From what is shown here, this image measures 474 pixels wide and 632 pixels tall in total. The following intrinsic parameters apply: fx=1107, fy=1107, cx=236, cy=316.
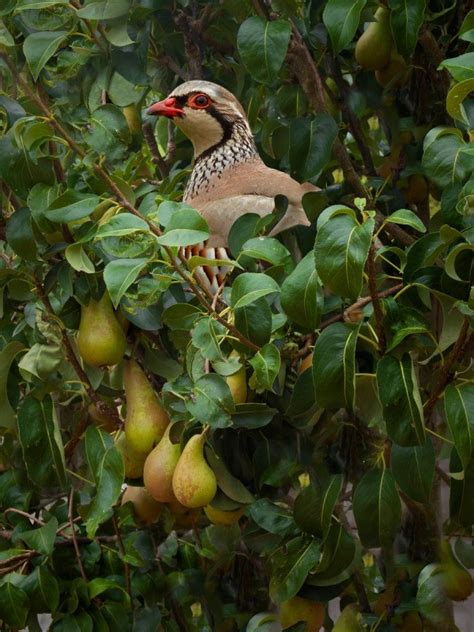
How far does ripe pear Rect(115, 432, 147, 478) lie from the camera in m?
1.73

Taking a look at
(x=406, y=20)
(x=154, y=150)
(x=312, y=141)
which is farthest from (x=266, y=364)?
(x=154, y=150)

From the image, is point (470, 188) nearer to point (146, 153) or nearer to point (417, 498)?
point (417, 498)

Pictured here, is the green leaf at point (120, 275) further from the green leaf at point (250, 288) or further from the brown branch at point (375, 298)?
the brown branch at point (375, 298)

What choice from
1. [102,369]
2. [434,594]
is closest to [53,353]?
[102,369]

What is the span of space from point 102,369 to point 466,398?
2.11ft

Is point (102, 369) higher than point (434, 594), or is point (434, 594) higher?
point (102, 369)

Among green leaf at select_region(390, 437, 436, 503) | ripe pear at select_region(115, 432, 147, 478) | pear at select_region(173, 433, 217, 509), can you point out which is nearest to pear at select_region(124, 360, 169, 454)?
ripe pear at select_region(115, 432, 147, 478)

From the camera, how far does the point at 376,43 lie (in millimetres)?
1834

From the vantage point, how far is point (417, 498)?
149 cm

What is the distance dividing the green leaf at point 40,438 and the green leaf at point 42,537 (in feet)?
0.54

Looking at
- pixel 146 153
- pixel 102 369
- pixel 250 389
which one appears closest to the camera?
pixel 250 389

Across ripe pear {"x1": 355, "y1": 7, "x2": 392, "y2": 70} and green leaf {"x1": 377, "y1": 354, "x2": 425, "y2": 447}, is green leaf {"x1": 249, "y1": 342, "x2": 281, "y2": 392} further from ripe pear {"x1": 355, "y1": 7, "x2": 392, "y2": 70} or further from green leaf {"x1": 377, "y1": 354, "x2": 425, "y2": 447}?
ripe pear {"x1": 355, "y1": 7, "x2": 392, "y2": 70}

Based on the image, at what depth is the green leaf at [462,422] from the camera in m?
1.33

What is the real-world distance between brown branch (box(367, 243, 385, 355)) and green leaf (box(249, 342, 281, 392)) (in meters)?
0.13
